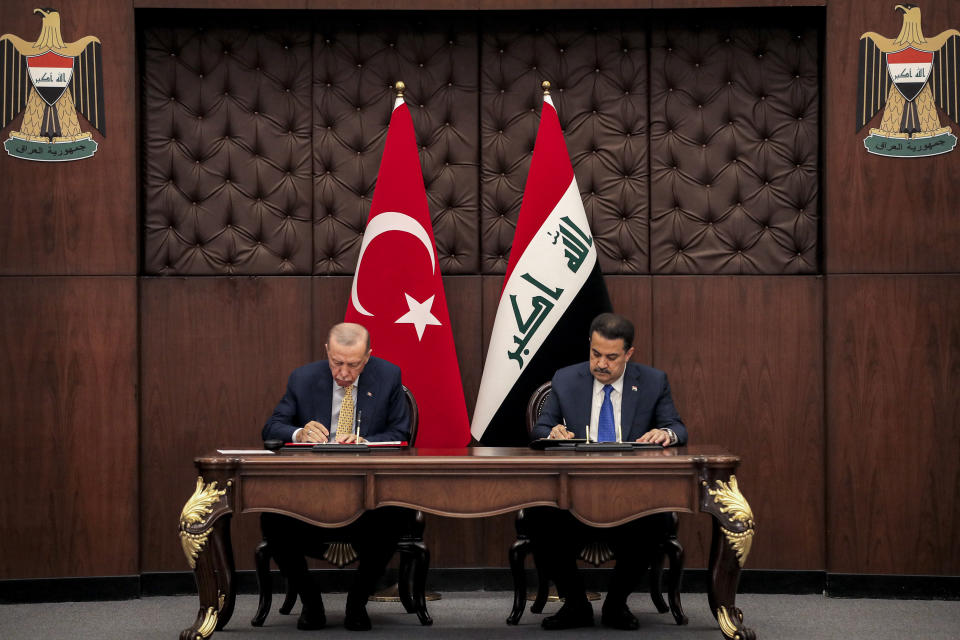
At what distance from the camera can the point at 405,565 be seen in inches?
178

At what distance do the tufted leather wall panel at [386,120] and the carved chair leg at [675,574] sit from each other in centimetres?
174

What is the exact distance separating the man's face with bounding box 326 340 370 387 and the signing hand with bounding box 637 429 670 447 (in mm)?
1124

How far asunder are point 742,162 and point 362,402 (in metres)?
2.26

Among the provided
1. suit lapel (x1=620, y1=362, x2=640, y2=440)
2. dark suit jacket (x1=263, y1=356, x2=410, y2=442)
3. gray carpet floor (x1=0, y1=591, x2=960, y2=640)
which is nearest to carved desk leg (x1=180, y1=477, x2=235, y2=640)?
gray carpet floor (x1=0, y1=591, x2=960, y2=640)

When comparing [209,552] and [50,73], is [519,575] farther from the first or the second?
[50,73]

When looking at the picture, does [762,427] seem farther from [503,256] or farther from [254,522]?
[254,522]

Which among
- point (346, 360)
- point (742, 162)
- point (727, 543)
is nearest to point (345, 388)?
point (346, 360)

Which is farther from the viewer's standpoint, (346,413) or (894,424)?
(894,424)

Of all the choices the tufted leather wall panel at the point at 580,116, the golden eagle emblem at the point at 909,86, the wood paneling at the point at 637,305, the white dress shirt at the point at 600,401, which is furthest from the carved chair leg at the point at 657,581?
the golden eagle emblem at the point at 909,86

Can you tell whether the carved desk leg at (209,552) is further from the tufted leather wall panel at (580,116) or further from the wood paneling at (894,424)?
the wood paneling at (894,424)

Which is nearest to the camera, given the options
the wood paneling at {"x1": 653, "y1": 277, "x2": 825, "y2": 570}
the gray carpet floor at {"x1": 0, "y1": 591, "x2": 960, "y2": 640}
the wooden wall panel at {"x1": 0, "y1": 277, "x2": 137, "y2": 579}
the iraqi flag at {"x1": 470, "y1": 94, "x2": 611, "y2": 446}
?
the gray carpet floor at {"x1": 0, "y1": 591, "x2": 960, "y2": 640}

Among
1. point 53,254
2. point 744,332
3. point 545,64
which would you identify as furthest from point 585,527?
point 53,254

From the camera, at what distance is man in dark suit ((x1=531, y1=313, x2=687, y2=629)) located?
4.30 metres

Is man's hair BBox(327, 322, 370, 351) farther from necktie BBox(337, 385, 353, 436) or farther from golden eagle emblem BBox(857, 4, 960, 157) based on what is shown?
golden eagle emblem BBox(857, 4, 960, 157)
